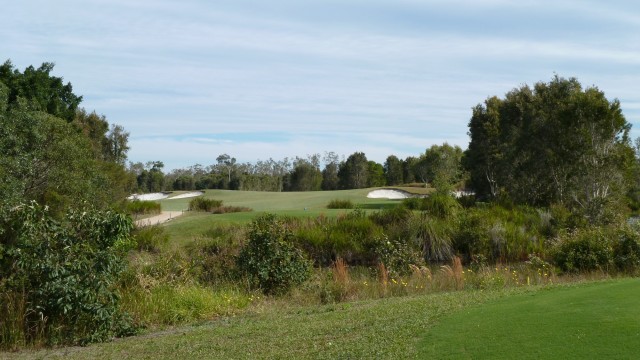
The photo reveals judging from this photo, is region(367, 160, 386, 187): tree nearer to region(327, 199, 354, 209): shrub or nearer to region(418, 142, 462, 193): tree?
region(418, 142, 462, 193): tree

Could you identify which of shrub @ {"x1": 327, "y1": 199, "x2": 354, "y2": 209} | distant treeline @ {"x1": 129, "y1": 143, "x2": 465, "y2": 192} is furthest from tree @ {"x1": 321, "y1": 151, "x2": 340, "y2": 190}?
shrub @ {"x1": 327, "y1": 199, "x2": 354, "y2": 209}

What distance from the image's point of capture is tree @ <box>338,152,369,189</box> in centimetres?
8175

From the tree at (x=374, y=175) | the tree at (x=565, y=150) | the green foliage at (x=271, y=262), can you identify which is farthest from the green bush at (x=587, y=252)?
the tree at (x=374, y=175)

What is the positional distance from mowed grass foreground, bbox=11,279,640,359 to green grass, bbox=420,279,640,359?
1 centimetres

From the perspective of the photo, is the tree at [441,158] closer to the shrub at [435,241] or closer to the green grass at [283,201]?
the green grass at [283,201]

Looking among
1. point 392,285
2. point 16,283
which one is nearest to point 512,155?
point 392,285

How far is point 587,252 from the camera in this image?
18703 mm

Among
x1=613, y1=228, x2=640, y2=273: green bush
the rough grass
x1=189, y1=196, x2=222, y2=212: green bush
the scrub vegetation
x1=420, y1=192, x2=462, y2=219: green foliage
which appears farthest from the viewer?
x1=189, y1=196, x2=222, y2=212: green bush

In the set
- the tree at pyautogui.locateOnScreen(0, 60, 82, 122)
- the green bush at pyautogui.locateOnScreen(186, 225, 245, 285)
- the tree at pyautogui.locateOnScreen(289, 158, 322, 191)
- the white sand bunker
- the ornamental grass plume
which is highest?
the tree at pyautogui.locateOnScreen(0, 60, 82, 122)

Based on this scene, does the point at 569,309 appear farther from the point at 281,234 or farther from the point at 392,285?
the point at 281,234

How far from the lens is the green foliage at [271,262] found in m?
17.8

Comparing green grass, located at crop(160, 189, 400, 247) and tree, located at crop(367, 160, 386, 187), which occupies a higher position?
tree, located at crop(367, 160, 386, 187)

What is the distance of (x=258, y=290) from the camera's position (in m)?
17.4

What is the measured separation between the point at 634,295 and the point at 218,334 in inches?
245
